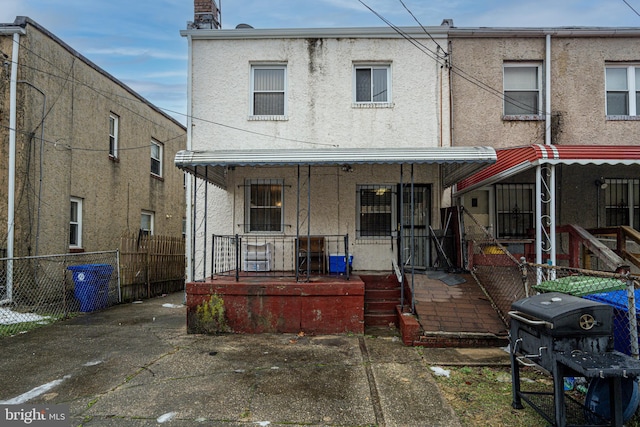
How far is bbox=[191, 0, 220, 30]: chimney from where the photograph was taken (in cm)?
942

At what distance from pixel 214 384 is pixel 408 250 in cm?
563

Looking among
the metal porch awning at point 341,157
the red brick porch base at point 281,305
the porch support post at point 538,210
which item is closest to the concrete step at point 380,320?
the red brick porch base at point 281,305

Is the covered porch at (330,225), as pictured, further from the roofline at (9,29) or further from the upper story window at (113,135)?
the roofline at (9,29)

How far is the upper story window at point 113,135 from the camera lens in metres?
12.4

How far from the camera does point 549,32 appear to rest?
8867 mm

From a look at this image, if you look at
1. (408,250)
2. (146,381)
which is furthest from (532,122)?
(146,381)

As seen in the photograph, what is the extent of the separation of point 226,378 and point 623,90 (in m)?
10.7

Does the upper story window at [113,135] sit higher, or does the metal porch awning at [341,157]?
the upper story window at [113,135]

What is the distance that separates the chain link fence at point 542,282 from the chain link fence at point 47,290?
8347 millimetres

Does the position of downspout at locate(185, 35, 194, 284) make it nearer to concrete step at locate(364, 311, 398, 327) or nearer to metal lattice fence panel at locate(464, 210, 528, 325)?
concrete step at locate(364, 311, 398, 327)

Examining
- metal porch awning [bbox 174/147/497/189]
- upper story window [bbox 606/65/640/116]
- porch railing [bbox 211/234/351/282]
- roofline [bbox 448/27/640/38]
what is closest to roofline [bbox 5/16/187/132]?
metal porch awning [bbox 174/147/497/189]

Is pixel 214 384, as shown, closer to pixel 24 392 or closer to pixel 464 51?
pixel 24 392

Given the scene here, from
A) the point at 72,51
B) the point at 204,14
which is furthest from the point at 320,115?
the point at 72,51

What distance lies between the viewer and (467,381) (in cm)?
446
